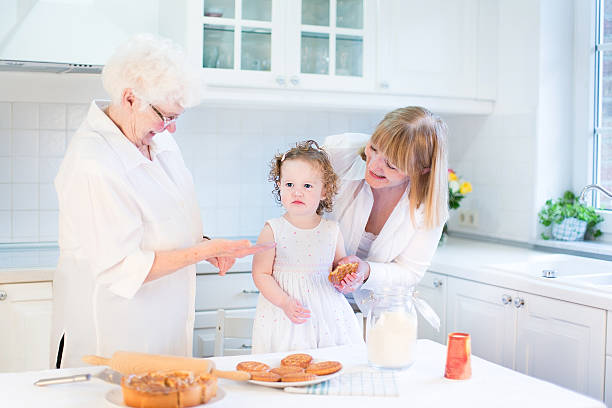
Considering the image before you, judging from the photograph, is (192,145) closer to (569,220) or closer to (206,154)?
(206,154)

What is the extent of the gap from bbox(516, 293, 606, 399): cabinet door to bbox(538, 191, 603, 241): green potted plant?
726 millimetres

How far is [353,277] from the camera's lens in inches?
76.6

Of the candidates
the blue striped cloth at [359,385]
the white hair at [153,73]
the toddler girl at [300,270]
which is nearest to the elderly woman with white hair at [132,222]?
the white hair at [153,73]

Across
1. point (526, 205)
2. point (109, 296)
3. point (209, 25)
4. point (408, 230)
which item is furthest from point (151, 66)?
point (526, 205)

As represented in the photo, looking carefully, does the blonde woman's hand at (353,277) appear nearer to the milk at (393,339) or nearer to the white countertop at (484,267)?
the milk at (393,339)

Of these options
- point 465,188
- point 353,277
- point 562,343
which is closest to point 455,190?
point 465,188

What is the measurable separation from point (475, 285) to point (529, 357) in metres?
0.34

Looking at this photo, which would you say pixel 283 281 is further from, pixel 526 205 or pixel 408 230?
pixel 526 205

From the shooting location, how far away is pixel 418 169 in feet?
7.00

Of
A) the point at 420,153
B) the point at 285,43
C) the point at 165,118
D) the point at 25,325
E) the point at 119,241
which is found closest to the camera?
the point at 119,241

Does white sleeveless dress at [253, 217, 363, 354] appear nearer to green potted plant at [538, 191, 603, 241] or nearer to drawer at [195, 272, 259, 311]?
drawer at [195, 272, 259, 311]

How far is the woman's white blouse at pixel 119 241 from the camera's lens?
5.27ft

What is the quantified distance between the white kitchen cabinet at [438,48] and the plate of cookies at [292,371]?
188cm

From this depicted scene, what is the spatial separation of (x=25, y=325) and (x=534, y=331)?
177 centimetres
